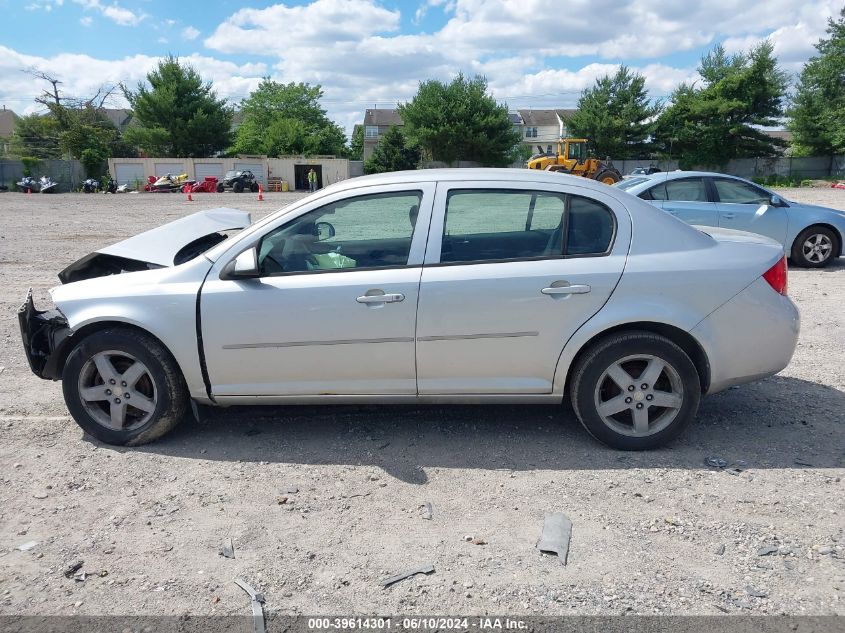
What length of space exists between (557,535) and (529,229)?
6.70 feet

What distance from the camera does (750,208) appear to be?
1050 centimetres

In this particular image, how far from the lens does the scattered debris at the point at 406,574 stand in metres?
2.98

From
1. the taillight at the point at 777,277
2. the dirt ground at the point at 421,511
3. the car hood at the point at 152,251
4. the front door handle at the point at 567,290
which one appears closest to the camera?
the dirt ground at the point at 421,511

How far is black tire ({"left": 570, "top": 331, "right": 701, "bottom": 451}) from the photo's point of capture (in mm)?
4035

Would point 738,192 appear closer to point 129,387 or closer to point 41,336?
point 129,387

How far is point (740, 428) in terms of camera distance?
459 centimetres

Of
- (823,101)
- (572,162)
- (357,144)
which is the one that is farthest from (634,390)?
(357,144)

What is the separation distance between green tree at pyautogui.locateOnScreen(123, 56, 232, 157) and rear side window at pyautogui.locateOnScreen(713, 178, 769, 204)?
178ft

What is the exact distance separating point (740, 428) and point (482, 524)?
2.23 meters

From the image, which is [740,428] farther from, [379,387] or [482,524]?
[379,387]

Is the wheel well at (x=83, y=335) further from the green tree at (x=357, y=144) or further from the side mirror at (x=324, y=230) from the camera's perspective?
the green tree at (x=357, y=144)

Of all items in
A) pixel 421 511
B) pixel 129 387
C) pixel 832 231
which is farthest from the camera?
pixel 832 231

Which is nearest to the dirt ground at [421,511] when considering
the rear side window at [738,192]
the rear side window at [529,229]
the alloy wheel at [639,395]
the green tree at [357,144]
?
the alloy wheel at [639,395]

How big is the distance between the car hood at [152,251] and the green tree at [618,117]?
5532cm
